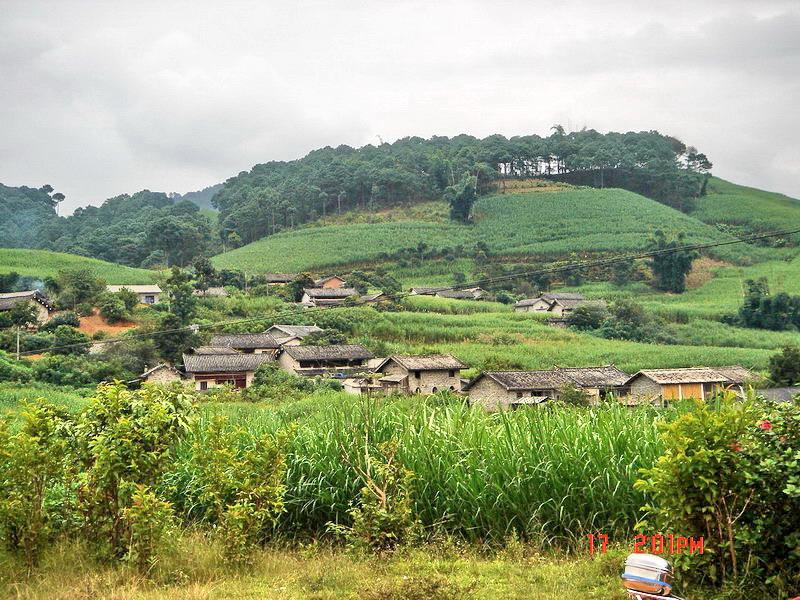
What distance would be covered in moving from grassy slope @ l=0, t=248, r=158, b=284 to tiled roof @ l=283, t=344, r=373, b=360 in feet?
87.1

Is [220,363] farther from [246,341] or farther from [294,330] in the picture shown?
[294,330]

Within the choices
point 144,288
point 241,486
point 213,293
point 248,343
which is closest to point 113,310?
point 248,343

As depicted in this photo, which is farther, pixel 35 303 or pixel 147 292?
pixel 147 292

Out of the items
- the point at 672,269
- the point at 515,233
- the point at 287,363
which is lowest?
the point at 287,363

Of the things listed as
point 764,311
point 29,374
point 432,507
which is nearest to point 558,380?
point 29,374

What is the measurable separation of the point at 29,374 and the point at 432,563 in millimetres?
29104

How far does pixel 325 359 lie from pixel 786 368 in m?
18.9

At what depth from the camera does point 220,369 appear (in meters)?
34.4

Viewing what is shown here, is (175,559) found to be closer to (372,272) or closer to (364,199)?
(372,272)

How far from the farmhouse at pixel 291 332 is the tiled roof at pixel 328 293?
896 centimetres

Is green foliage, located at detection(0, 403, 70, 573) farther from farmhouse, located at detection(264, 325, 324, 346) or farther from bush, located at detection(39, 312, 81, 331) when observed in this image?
bush, located at detection(39, 312, 81, 331)

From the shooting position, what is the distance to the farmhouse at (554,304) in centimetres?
5204

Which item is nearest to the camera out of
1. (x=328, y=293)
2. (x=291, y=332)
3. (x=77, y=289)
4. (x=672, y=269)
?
(x=291, y=332)
